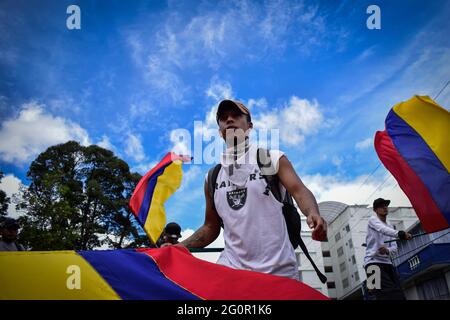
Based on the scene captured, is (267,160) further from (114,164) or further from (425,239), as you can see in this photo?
(425,239)

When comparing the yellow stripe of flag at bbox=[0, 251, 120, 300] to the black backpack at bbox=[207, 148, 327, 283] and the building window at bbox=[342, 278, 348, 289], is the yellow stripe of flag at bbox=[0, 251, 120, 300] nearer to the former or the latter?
the black backpack at bbox=[207, 148, 327, 283]

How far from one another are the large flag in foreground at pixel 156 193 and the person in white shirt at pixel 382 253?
15.4 feet

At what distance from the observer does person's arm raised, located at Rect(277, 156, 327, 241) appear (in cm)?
191

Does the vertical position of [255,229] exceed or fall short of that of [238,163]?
it falls short

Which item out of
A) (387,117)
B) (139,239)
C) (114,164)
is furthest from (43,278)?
(114,164)

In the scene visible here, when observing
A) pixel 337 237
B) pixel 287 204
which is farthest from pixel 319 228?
pixel 337 237

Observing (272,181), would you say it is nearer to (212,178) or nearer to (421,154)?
(212,178)

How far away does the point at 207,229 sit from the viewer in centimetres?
282

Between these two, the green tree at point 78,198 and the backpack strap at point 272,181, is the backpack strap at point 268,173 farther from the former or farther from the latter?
the green tree at point 78,198

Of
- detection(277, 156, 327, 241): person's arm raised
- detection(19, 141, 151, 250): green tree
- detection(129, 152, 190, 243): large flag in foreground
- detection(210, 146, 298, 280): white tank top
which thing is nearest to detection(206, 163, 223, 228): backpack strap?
detection(210, 146, 298, 280): white tank top

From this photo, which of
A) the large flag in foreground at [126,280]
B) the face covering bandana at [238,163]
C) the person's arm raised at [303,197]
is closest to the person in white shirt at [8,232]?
the large flag in foreground at [126,280]

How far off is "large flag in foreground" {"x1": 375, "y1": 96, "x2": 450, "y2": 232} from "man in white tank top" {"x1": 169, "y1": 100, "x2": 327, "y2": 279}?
329cm

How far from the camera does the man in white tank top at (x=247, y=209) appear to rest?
2.23 metres

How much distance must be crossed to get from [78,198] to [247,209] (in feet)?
83.8
